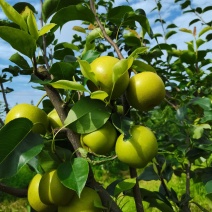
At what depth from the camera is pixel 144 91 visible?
3.04 ft

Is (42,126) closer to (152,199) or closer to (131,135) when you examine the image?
(131,135)

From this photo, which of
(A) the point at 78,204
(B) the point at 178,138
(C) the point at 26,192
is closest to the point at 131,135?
(A) the point at 78,204

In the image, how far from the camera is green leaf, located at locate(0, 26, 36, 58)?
0.85 metres

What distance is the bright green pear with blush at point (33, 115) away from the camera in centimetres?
94

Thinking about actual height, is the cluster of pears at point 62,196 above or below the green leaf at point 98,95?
below

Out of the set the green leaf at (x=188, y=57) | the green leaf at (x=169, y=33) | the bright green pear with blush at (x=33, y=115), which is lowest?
the green leaf at (x=169, y=33)

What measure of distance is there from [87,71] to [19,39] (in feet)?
0.64

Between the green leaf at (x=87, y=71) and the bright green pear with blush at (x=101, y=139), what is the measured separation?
0.42 feet

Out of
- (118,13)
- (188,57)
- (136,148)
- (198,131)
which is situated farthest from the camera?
(188,57)

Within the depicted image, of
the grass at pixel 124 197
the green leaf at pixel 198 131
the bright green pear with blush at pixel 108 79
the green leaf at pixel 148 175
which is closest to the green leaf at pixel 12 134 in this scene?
the bright green pear with blush at pixel 108 79

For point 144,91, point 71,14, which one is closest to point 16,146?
point 144,91

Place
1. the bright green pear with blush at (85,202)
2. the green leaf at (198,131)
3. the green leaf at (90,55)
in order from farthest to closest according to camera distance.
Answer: the green leaf at (198,131), the green leaf at (90,55), the bright green pear with blush at (85,202)

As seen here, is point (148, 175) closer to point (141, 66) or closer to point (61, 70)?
point (141, 66)

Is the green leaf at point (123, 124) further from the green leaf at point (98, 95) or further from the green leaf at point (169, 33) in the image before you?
the green leaf at point (169, 33)
